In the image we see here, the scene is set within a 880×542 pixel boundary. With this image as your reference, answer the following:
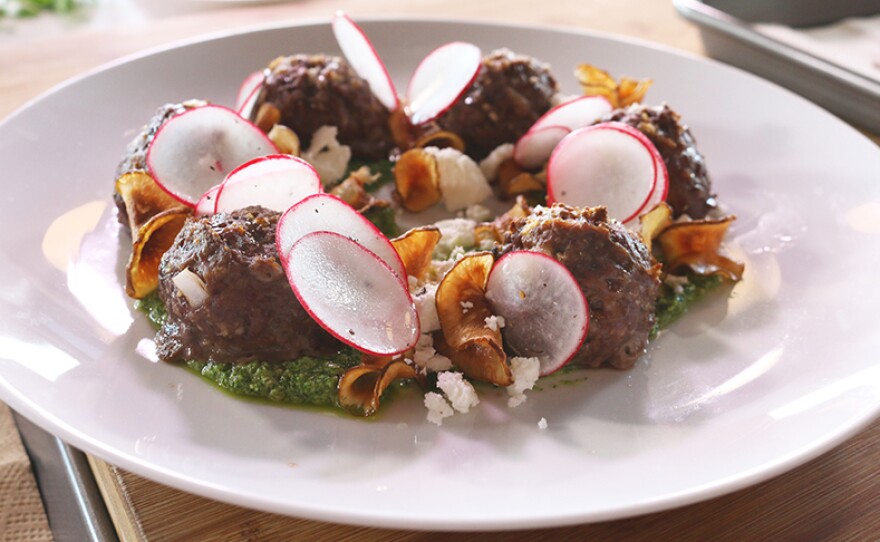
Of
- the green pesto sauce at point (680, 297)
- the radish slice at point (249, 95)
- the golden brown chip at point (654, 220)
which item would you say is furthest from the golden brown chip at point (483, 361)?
the radish slice at point (249, 95)

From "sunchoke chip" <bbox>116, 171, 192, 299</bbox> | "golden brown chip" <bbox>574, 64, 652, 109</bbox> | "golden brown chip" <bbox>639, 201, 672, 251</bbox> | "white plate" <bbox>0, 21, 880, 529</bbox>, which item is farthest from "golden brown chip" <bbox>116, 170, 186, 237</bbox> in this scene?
"golden brown chip" <bbox>574, 64, 652, 109</bbox>

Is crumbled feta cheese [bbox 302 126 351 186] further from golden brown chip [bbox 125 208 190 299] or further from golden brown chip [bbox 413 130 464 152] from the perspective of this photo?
golden brown chip [bbox 125 208 190 299]

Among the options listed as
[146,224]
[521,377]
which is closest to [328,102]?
[146,224]

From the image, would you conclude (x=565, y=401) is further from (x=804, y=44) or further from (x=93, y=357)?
(x=804, y=44)

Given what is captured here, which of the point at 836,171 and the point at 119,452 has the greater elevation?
the point at 119,452

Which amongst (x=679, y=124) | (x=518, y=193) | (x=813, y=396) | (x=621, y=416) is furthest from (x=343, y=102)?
(x=813, y=396)
